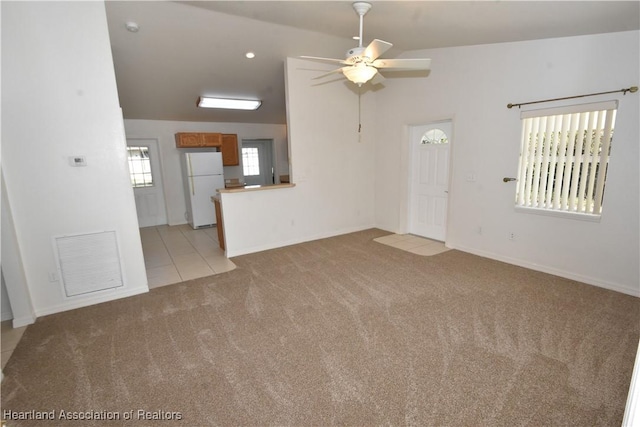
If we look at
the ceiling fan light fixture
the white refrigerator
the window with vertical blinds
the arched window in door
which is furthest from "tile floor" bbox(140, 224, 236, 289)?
the window with vertical blinds

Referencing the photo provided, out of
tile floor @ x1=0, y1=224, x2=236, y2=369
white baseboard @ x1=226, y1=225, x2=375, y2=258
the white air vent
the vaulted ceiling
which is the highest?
the vaulted ceiling

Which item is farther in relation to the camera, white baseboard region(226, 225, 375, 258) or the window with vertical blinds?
white baseboard region(226, 225, 375, 258)

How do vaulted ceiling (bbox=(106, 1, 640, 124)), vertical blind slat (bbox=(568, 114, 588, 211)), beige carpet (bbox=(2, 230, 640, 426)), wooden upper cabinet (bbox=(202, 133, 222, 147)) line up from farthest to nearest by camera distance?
wooden upper cabinet (bbox=(202, 133, 222, 147)) → vertical blind slat (bbox=(568, 114, 588, 211)) → vaulted ceiling (bbox=(106, 1, 640, 124)) → beige carpet (bbox=(2, 230, 640, 426))

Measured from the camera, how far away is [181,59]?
162 inches

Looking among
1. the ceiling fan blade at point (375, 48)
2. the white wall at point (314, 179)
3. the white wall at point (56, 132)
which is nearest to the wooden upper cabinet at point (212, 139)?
the white wall at point (314, 179)

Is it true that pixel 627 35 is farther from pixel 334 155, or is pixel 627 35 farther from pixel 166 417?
pixel 166 417

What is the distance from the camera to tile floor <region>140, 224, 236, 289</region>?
3.79m

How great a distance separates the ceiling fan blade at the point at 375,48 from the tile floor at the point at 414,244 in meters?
2.78

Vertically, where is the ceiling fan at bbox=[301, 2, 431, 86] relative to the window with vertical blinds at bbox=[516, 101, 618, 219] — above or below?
above

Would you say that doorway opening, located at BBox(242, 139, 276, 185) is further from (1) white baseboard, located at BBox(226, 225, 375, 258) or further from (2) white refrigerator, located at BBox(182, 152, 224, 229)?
(1) white baseboard, located at BBox(226, 225, 375, 258)

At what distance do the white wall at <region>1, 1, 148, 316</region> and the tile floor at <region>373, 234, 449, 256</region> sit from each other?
3.73 metres

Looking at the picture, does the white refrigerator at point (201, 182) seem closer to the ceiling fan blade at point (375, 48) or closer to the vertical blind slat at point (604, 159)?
the ceiling fan blade at point (375, 48)

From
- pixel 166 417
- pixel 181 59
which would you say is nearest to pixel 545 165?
pixel 166 417

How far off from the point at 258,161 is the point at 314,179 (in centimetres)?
360
